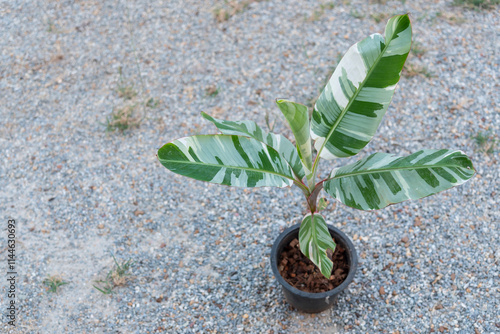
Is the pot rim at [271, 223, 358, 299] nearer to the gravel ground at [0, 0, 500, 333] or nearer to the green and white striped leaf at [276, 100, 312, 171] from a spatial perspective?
the gravel ground at [0, 0, 500, 333]

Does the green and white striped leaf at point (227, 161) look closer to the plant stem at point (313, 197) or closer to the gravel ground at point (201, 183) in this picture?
the plant stem at point (313, 197)

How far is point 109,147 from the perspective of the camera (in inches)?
117

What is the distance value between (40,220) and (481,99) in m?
2.85

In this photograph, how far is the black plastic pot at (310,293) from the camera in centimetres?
188

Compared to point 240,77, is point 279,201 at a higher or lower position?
lower

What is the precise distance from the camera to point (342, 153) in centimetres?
160

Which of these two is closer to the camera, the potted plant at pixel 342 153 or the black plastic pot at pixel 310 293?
the potted plant at pixel 342 153

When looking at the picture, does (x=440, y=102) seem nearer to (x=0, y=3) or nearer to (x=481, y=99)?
(x=481, y=99)

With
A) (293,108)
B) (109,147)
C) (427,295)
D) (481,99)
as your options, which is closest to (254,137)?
(293,108)

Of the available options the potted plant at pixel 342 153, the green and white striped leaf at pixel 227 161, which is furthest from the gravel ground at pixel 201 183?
the green and white striped leaf at pixel 227 161

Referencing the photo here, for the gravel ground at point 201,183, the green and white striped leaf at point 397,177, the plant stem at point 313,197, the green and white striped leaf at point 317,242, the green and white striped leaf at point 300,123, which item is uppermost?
the green and white striped leaf at point 300,123

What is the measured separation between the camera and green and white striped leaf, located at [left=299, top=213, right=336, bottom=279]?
63.4 inches

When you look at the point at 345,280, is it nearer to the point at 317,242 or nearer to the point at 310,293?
the point at 310,293

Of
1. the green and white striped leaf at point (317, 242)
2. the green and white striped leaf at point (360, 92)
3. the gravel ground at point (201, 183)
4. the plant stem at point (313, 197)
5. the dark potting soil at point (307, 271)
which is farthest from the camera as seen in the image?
the gravel ground at point (201, 183)
